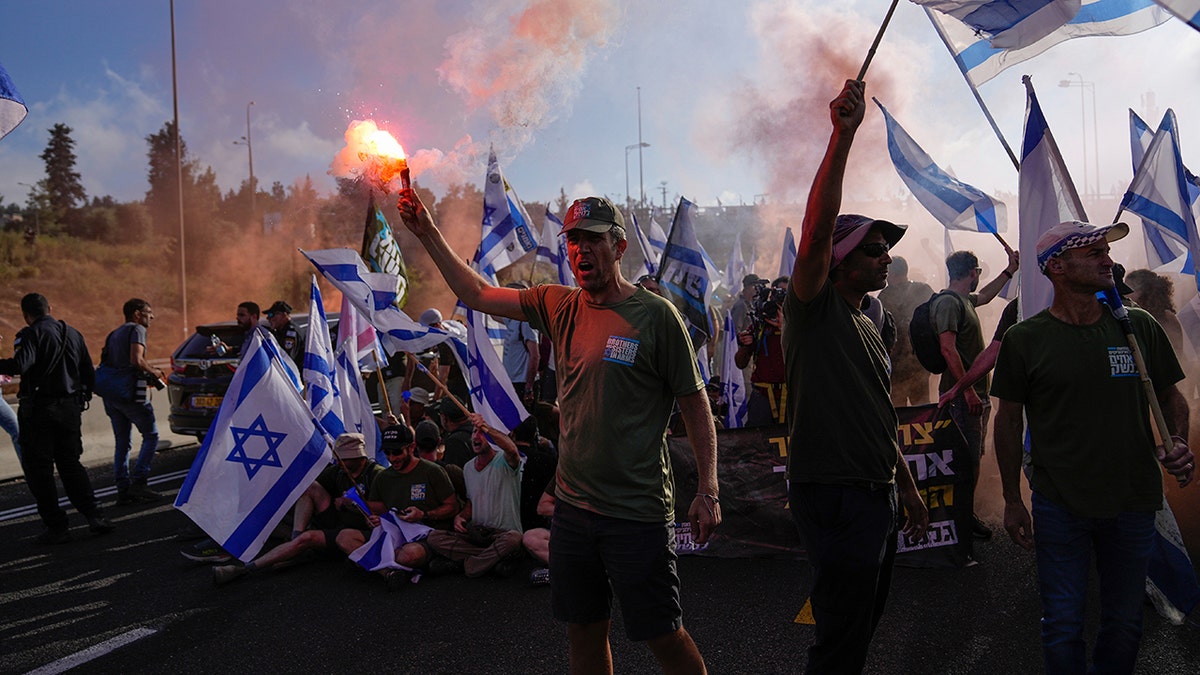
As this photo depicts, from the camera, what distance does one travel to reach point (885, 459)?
2.79 meters

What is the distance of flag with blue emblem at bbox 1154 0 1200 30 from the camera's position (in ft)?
6.22

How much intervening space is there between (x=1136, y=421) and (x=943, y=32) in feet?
8.53

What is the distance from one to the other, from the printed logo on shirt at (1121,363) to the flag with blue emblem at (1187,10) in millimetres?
1341

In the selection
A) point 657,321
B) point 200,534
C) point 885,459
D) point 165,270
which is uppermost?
point 165,270

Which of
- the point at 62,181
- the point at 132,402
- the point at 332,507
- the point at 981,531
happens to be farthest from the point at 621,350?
the point at 62,181

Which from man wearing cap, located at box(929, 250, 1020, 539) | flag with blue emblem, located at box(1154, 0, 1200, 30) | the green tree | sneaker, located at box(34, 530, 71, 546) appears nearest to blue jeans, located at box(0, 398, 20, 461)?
sneaker, located at box(34, 530, 71, 546)

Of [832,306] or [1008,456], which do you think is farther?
Result: [1008,456]

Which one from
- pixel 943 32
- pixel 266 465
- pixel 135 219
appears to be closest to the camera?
pixel 943 32

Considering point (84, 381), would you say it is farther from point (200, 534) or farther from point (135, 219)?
point (135, 219)

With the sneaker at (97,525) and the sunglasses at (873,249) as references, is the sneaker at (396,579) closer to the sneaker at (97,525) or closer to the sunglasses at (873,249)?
the sneaker at (97,525)

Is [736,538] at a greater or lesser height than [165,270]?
lesser

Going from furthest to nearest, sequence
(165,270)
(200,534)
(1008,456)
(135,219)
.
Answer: (135,219) → (165,270) → (200,534) → (1008,456)

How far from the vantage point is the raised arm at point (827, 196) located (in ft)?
8.00

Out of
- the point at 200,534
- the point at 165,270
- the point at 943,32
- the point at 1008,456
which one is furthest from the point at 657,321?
the point at 165,270
